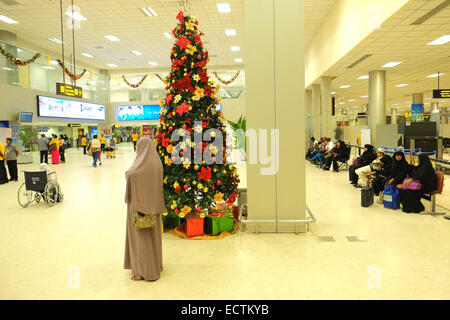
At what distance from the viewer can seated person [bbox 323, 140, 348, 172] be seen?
12344 millimetres

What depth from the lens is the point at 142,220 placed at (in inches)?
134

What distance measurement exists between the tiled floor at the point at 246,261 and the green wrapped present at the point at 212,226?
0.28 metres

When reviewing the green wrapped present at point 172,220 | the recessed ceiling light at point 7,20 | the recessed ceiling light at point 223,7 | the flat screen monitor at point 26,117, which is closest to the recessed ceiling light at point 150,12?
the recessed ceiling light at point 223,7

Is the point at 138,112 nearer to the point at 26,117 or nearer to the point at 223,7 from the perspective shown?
the point at 26,117

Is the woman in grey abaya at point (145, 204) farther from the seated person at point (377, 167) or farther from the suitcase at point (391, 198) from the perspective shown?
the seated person at point (377, 167)

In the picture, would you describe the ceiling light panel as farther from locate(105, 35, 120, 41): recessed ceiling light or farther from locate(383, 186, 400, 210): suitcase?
locate(383, 186, 400, 210): suitcase

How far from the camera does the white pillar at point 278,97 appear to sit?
5.15 meters

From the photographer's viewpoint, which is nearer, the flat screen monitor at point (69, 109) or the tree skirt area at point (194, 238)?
the tree skirt area at point (194, 238)

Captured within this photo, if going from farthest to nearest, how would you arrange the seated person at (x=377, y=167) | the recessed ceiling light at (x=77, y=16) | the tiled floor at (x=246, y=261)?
1. the recessed ceiling light at (x=77, y=16)
2. the seated person at (x=377, y=167)
3. the tiled floor at (x=246, y=261)

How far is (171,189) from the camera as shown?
5191mm

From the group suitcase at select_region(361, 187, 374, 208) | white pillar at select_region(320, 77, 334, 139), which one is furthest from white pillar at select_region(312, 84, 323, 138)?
suitcase at select_region(361, 187, 374, 208)

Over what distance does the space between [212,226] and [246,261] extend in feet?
3.71

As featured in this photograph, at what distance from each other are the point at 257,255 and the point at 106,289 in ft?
5.93
